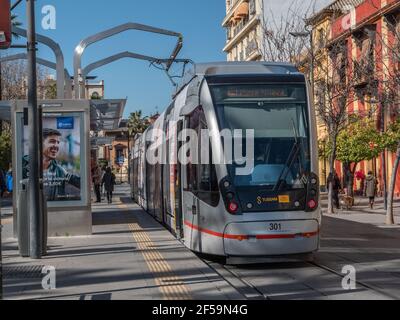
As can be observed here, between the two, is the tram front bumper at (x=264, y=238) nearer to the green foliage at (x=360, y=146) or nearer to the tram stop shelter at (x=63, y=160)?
the tram stop shelter at (x=63, y=160)

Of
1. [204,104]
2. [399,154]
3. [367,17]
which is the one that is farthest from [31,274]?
[367,17]

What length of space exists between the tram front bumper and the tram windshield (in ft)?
2.12

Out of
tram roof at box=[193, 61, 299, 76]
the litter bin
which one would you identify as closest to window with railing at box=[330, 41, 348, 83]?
tram roof at box=[193, 61, 299, 76]

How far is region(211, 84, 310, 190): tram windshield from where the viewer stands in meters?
10.9

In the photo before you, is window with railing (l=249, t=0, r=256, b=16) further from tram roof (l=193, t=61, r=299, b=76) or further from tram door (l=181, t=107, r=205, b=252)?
tram door (l=181, t=107, r=205, b=252)

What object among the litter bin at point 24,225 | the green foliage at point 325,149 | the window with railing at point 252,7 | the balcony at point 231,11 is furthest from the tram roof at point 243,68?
the balcony at point 231,11

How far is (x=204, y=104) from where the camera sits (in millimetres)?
11250

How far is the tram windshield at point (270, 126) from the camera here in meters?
10.9

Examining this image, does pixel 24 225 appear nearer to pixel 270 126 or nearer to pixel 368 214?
pixel 270 126

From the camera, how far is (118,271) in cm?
1079

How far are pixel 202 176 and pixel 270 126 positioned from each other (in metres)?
1.43

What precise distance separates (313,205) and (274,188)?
76cm

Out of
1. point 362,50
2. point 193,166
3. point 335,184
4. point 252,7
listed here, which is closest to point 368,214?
point 335,184
